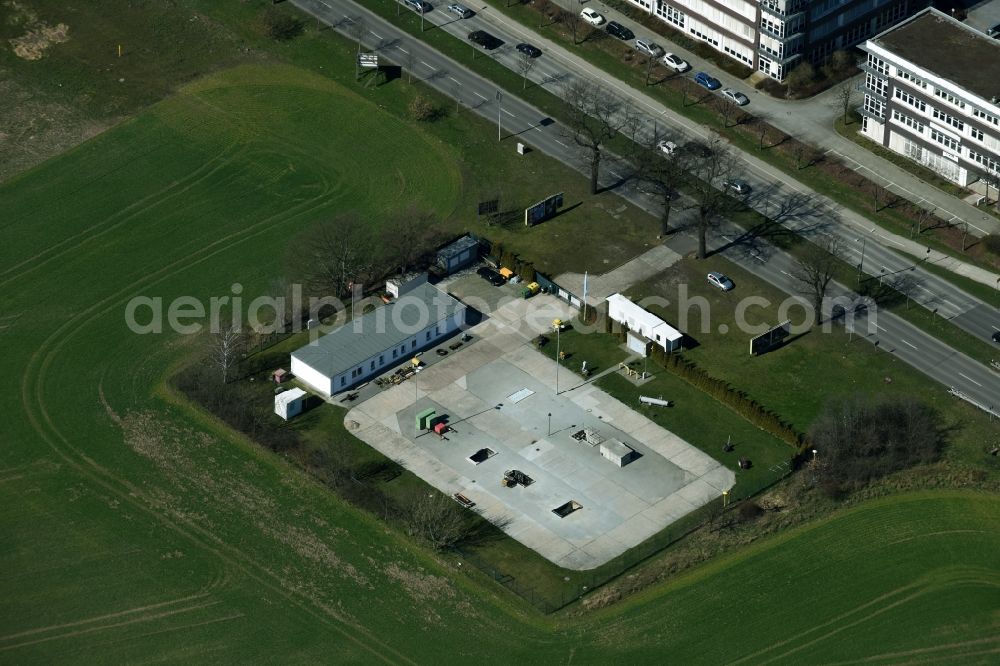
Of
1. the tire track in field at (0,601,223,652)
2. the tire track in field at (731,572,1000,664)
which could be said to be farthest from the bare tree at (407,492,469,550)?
the tire track in field at (731,572,1000,664)

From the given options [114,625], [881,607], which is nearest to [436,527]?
[114,625]

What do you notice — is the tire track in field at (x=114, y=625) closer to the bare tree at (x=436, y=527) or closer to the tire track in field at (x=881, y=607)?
the bare tree at (x=436, y=527)

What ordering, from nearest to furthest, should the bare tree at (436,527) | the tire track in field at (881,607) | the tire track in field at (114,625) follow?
the tire track in field at (881,607), the tire track in field at (114,625), the bare tree at (436,527)

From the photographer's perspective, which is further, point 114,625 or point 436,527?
point 436,527

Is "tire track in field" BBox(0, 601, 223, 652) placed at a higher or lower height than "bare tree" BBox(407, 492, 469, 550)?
lower

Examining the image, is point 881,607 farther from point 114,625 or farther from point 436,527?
point 114,625

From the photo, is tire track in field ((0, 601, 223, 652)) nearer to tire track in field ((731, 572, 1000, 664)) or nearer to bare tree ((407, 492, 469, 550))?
bare tree ((407, 492, 469, 550))

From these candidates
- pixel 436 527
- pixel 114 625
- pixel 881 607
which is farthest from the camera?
pixel 436 527

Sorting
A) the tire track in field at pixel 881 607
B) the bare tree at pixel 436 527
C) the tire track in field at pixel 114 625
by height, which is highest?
the bare tree at pixel 436 527

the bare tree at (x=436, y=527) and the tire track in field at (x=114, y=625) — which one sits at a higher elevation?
the bare tree at (x=436, y=527)

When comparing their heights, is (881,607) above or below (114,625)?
below

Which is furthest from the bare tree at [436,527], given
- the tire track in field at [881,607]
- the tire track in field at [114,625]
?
the tire track in field at [881,607]

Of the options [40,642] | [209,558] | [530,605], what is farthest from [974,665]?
[40,642]
